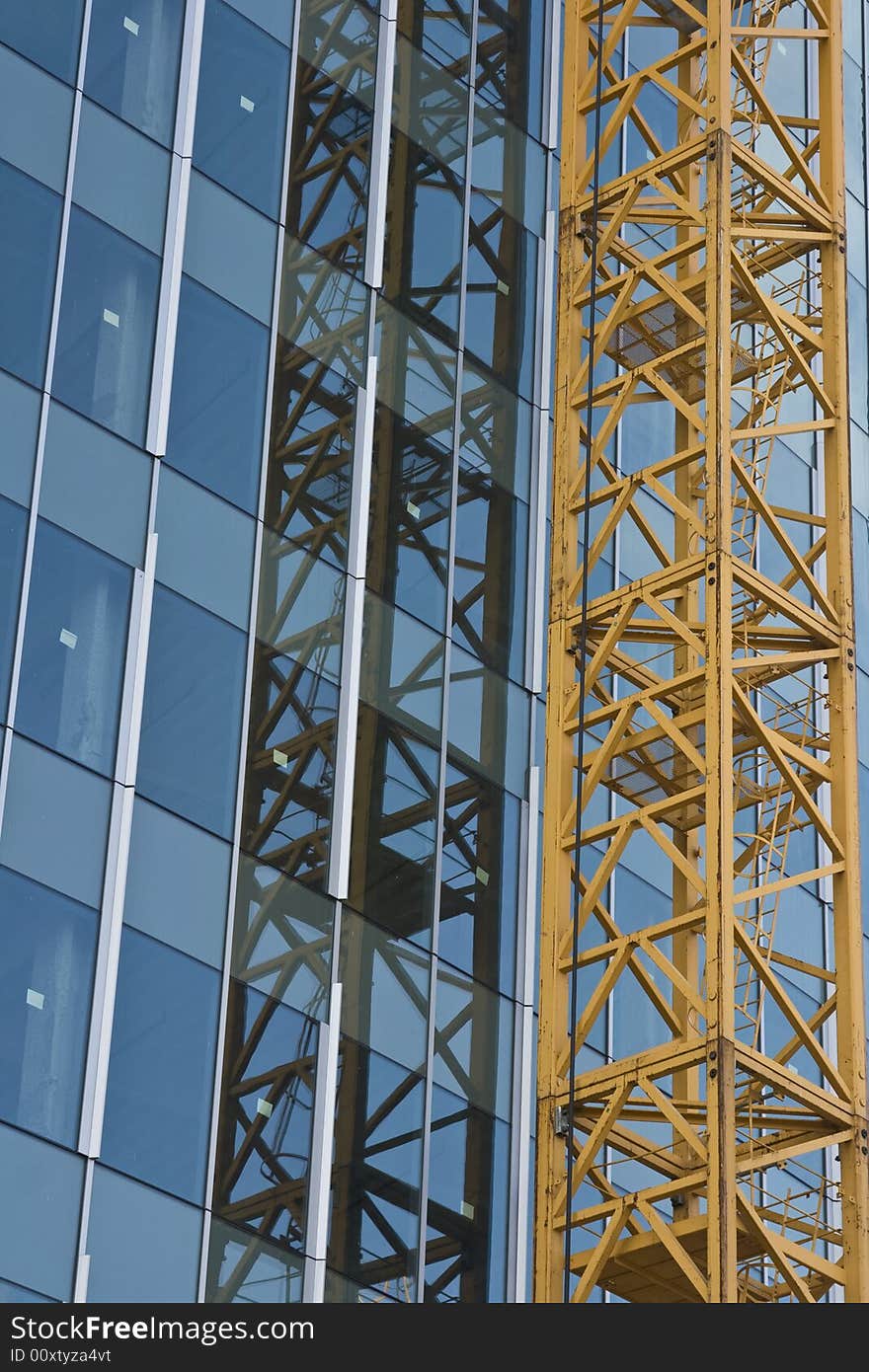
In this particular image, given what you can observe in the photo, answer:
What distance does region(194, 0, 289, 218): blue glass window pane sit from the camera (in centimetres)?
2895

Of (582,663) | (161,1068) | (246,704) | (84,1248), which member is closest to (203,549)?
(246,704)

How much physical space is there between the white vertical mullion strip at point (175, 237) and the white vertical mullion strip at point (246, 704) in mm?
297

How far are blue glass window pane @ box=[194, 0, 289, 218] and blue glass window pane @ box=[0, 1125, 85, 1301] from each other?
37.2ft

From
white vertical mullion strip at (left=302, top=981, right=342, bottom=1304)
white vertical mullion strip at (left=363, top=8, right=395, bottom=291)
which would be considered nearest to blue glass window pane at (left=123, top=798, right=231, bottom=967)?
white vertical mullion strip at (left=302, top=981, right=342, bottom=1304)

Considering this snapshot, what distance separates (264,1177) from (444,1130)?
3389 millimetres

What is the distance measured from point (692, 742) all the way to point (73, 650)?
7.23m

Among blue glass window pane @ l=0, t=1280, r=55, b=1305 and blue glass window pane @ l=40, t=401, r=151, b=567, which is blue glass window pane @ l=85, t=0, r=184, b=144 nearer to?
blue glass window pane @ l=40, t=401, r=151, b=567

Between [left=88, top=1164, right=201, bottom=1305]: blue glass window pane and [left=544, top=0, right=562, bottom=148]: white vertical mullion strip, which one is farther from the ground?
[left=544, top=0, right=562, bottom=148]: white vertical mullion strip

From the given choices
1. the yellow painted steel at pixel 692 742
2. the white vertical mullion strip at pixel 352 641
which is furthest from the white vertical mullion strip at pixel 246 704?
the yellow painted steel at pixel 692 742

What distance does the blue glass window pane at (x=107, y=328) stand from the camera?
2633 cm

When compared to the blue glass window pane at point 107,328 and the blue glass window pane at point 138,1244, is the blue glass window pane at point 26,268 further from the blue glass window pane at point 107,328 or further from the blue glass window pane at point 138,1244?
the blue glass window pane at point 138,1244
